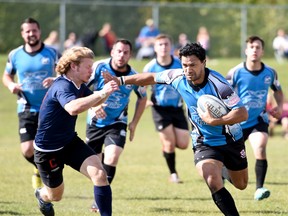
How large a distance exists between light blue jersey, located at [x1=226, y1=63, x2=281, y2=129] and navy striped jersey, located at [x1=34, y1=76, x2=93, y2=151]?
318 centimetres

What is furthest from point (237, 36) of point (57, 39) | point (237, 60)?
point (57, 39)

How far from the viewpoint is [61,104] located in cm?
680

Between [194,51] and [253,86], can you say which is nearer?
[194,51]

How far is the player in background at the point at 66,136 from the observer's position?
23.0 feet

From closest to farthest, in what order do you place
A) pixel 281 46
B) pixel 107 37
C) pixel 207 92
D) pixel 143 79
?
pixel 207 92 → pixel 143 79 → pixel 107 37 → pixel 281 46

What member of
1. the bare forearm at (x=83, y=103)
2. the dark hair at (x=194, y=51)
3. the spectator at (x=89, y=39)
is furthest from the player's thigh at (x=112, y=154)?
the spectator at (x=89, y=39)

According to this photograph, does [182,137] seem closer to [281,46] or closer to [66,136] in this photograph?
[66,136]

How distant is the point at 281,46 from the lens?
3025 centimetres

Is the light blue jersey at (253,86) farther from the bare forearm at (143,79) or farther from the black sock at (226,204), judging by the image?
the black sock at (226,204)

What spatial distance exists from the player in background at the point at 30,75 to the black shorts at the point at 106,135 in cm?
110

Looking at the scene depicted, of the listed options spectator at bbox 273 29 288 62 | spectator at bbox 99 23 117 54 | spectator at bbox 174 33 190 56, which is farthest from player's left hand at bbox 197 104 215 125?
spectator at bbox 273 29 288 62

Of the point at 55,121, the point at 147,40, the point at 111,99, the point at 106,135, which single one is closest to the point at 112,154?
the point at 106,135

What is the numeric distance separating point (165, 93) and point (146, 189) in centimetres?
167

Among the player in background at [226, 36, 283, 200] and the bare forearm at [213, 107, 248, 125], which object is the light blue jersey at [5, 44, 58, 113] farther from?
the bare forearm at [213, 107, 248, 125]
